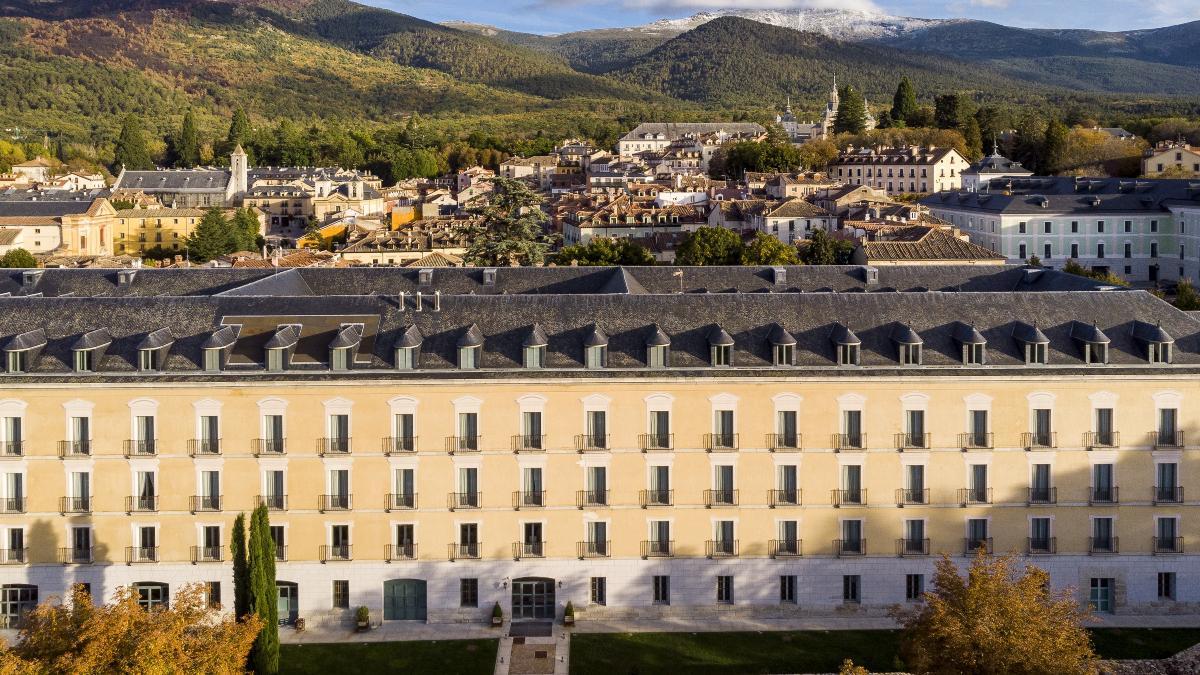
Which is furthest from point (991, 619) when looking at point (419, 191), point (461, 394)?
point (419, 191)

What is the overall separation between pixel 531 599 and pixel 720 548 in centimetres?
617

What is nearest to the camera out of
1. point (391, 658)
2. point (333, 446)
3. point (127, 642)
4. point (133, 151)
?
point (127, 642)

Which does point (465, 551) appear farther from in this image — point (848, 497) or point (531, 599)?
point (848, 497)

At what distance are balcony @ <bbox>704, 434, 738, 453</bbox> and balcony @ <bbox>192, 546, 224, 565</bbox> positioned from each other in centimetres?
1551

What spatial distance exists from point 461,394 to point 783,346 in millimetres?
10190

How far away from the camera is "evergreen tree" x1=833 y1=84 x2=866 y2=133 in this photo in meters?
182

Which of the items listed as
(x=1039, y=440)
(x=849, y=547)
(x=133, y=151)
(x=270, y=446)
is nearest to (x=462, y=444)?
(x=270, y=446)

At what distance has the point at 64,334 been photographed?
127 ft

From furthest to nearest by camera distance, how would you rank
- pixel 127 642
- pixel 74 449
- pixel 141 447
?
pixel 141 447 < pixel 74 449 < pixel 127 642

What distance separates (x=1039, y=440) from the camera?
126ft

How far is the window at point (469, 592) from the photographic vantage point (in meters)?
38.0

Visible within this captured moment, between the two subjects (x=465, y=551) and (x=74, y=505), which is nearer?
→ (x=74, y=505)

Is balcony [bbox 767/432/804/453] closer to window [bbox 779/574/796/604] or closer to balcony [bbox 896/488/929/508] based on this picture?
balcony [bbox 896/488/929/508]

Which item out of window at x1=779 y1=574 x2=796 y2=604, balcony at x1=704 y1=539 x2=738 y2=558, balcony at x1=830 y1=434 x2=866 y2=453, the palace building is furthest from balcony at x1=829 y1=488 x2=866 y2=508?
balcony at x1=704 y1=539 x2=738 y2=558
